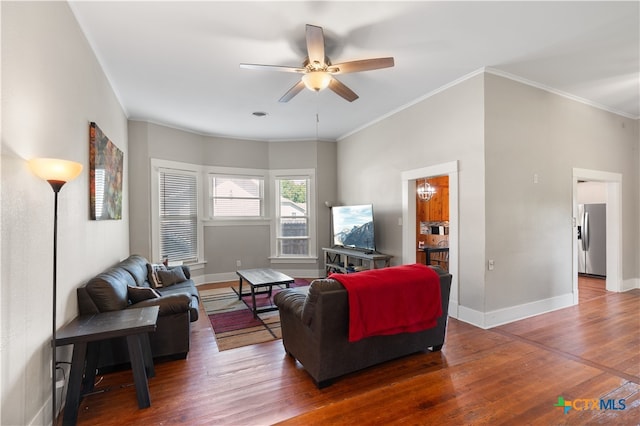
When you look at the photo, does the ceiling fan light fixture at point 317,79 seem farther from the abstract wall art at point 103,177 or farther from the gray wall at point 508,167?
the abstract wall art at point 103,177

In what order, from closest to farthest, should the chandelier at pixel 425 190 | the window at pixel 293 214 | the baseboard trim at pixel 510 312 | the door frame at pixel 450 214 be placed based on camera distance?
the baseboard trim at pixel 510 312 → the door frame at pixel 450 214 → the chandelier at pixel 425 190 → the window at pixel 293 214

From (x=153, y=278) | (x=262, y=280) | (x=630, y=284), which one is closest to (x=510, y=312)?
(x=262, y=280)

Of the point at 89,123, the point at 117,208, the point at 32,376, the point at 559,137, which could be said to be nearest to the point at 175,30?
the point at 89,123

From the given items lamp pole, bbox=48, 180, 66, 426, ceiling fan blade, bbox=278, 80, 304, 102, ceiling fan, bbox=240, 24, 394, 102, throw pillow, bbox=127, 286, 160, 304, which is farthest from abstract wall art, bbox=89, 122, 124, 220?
ceiling fan blade, bbox=278, 80, 304, 102

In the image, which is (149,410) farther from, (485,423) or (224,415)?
(485,423)

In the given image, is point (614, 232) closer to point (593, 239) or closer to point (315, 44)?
point (593, 239)

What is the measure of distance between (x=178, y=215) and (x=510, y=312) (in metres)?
5.63

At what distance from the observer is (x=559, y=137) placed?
4.32 meters

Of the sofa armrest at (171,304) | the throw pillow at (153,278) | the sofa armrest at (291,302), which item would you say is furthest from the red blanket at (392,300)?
the throw pillow at (153,278)

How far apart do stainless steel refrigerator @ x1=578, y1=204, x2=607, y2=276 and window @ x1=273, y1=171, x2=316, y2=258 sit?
5.57 meters

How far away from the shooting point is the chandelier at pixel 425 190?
266 inches

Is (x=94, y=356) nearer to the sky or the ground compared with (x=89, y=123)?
nearer to the ground

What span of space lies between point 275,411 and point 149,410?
93 centimetres

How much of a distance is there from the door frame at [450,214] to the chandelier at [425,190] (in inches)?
80.5
